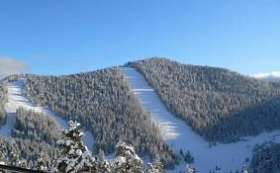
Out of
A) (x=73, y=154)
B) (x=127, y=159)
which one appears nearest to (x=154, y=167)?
(x=127, y=159)

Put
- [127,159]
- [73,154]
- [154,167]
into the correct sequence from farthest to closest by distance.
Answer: [154,167] < [127,159] < [73,154]

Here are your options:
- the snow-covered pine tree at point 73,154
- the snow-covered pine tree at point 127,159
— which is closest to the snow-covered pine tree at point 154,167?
the snow-covered pine tree at point 127,159

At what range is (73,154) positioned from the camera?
17234 mm

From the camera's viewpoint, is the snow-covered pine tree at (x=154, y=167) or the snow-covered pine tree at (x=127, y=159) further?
the snow-covered pine tree at (x=154, y=167)

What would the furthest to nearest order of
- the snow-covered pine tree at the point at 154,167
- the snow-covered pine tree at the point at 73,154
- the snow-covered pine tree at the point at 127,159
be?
the snow-covered pine tree at the point at 154,167
the snow-covered pine tree at the point at 127,159
the snow-covered pine tree at the point at 73,154

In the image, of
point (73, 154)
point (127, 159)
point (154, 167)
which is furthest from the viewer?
point (154, 167)

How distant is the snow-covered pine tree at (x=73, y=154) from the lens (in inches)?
664

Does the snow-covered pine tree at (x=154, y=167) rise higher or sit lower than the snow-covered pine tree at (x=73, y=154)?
lower

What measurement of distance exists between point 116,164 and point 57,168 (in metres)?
3.79

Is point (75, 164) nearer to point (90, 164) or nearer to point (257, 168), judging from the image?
point (90, 164)

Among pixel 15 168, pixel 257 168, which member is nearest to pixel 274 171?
pixel 257 168

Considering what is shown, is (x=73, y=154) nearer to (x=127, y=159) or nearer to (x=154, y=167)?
(x=127, y=159)

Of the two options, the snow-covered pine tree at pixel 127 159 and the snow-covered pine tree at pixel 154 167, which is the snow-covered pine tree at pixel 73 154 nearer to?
the snow-covered pine tree at pixel 127 159

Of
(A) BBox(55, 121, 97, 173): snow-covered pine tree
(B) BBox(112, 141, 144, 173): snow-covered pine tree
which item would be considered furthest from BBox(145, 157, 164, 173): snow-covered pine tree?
(A) BBox(55, 121, 97, 173): snow-covered pine tree
